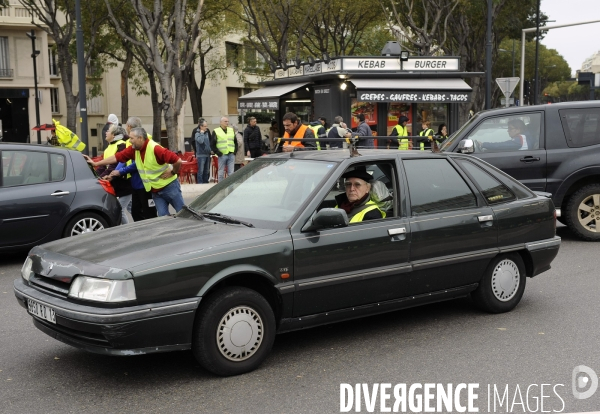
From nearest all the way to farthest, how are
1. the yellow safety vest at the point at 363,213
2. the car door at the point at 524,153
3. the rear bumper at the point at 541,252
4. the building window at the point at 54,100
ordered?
the yellow safety vest at the point at 363,213
the rear bumper at the point at 541,252
the car door at the point at 524,153
the building window at the point at 54,100

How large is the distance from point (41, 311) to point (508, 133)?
7.61 meters

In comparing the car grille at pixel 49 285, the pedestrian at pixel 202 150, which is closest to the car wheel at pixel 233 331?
the car grille at pixel 49 285

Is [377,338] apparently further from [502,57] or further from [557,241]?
[502,57]

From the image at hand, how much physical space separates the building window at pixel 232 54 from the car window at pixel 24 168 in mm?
39871

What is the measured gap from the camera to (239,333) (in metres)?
4.91

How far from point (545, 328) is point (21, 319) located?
14.6ft

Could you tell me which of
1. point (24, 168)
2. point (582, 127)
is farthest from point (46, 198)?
point (582, 127)

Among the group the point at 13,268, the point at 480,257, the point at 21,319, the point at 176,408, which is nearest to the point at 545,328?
the point at 480,257

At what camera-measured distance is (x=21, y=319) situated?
6.55 metres

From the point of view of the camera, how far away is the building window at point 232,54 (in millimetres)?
48938

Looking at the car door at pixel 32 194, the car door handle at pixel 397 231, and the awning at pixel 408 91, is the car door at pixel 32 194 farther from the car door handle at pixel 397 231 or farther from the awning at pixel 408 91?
the awning at pixel 408 91

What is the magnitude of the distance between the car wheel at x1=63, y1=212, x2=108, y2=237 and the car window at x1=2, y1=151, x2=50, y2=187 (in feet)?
1.96

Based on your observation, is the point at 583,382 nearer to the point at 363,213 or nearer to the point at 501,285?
the point at 501,285

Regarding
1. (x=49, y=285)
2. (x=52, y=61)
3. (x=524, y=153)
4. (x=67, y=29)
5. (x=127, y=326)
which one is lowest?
(x=127, y=326)
